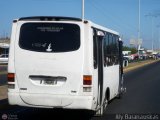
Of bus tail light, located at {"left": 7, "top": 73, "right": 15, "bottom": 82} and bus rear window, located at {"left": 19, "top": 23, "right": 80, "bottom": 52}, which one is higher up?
bus rear window, located at {"left": 19, "top": 23, "right": 80, "bottom": 52}

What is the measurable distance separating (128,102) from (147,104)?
2.78 feet

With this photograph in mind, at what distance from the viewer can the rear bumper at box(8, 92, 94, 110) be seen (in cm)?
1005

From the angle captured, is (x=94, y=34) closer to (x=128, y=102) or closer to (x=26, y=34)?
(x=26, y=34)

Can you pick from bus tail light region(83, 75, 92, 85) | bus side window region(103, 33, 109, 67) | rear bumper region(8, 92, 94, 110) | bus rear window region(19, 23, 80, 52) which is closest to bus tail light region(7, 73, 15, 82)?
rear bumper region(8, 92, 94, 110)

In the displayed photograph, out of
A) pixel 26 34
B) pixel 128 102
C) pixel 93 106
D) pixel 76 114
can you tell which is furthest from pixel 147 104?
pixel 26 34

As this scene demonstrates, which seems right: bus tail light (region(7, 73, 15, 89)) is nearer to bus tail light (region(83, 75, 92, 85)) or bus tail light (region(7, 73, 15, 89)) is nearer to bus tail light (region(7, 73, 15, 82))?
bus tail light (region(7, 73, 15, 82))

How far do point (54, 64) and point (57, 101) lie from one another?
873mm

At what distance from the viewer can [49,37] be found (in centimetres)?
1045

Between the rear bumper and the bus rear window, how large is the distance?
1.11 meters

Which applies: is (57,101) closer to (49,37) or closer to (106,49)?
(49,37)

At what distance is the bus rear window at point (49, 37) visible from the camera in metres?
10.3

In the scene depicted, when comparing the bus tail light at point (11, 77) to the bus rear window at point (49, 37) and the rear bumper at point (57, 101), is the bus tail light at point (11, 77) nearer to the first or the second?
the rear bumper at point (57, 101)

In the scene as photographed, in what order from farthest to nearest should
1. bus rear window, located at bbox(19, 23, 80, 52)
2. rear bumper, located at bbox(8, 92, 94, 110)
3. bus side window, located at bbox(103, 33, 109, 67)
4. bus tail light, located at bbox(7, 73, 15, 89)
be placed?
1. bus side window, located at bbox(103, 33, 109, 67)
2. bus tail light, located at bbox(7, 73, 15, 89)
3. bus rear window, located at bbox(19, 23, 80, 52)
4. rear bumper, located at bbox(8, 92, 94, 110)

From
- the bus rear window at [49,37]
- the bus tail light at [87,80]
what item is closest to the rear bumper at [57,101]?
the bus tail light at [87,80]
